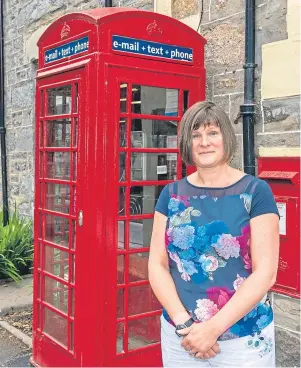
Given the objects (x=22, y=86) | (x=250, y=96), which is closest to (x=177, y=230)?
(x=250, y=96)

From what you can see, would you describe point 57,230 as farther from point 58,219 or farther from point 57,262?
point 57,262

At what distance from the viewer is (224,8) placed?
3834 mm

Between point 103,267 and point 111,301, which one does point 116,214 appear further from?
point 111,301

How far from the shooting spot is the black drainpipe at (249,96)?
138 inches

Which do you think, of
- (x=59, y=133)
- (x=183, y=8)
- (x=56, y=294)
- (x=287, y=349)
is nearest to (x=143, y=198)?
(x=59, y=133)

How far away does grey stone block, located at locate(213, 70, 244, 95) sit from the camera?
3693 mm

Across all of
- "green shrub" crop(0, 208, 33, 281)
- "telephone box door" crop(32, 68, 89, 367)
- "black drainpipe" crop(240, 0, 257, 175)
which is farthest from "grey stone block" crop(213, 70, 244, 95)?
"green shrub" crop(0, 208, 33, 281)

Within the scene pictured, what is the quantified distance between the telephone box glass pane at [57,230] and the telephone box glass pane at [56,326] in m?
0.57

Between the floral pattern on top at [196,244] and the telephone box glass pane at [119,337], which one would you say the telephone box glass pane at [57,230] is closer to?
the telephone box glass pane at [119,337]

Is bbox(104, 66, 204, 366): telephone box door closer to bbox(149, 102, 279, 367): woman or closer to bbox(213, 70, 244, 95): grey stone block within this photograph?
bbox(213, 70, 244, 95): grey stone block

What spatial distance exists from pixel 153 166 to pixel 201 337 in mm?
1583

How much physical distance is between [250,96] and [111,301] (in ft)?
5.60

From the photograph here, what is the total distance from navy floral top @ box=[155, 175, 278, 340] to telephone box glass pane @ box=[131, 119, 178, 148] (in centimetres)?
119

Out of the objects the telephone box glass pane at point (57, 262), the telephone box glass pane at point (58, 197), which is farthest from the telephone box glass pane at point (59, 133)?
the telephone box glass pane at point (57, 262)
